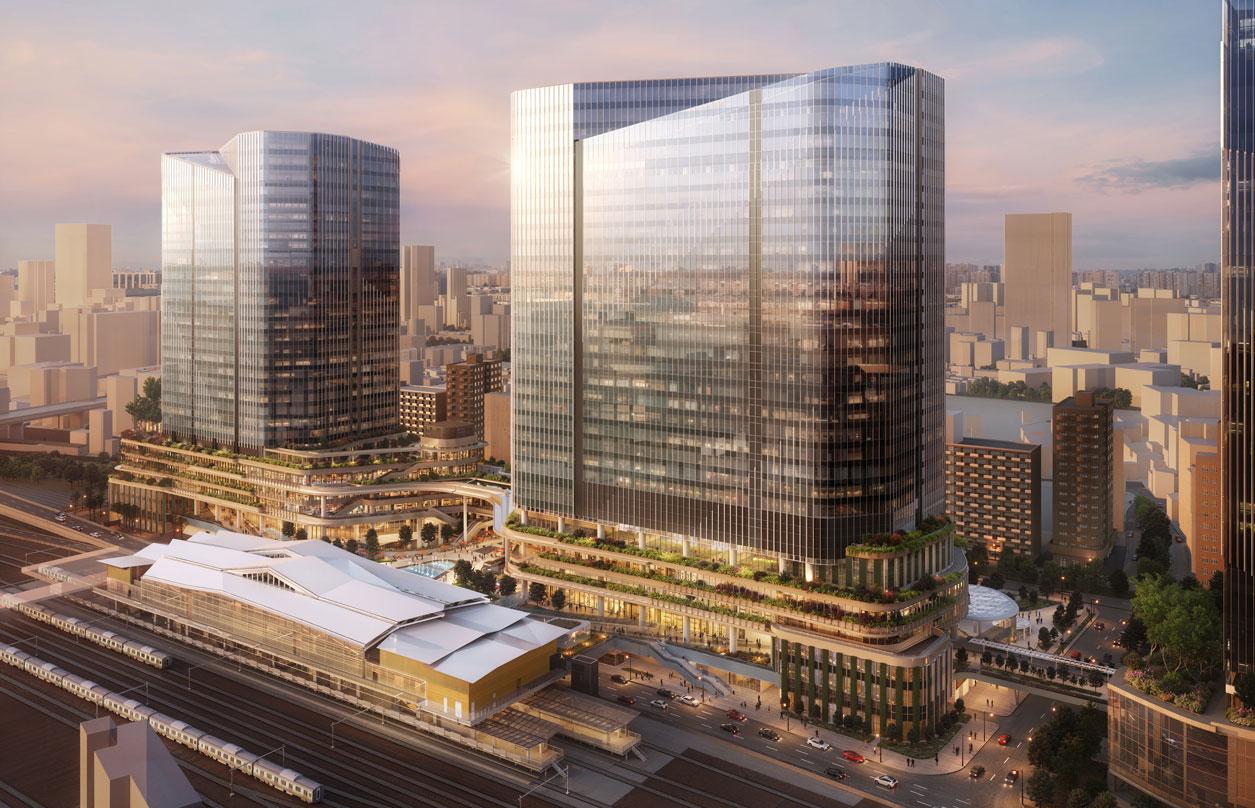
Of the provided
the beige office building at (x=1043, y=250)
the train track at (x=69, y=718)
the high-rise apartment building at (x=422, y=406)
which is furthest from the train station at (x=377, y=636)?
the beige office building at (x=1043, y=250)

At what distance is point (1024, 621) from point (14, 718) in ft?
294

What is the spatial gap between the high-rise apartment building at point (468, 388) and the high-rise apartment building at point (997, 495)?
84375 millimetres

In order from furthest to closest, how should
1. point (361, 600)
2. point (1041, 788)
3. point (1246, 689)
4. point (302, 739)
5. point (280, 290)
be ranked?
point (280, 290), point (361, 600), point (302, 739), point (1041, 788), point (1246, 689)

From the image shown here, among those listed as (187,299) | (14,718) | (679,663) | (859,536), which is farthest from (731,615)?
(187,299)

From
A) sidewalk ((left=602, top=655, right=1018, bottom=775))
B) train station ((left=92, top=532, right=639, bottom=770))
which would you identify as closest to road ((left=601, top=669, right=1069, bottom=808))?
sidewalk ((left=602, top=655, right=1018, bottom=775))

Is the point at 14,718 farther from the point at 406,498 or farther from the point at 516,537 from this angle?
the point at 406,498

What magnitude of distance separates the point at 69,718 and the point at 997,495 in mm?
100737

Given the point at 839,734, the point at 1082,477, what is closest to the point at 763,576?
the point at 839,734

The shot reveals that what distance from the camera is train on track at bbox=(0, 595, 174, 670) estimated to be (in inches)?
3376

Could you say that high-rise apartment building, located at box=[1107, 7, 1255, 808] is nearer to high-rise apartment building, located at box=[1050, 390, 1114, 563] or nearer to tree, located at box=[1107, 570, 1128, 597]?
tree, located at box=[1107, 570, 1128, 597]

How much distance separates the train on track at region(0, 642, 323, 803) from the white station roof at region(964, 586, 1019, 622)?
5792cm

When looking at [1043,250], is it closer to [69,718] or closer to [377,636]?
[377,636]

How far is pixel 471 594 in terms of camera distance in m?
86.2

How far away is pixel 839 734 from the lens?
75.5m
